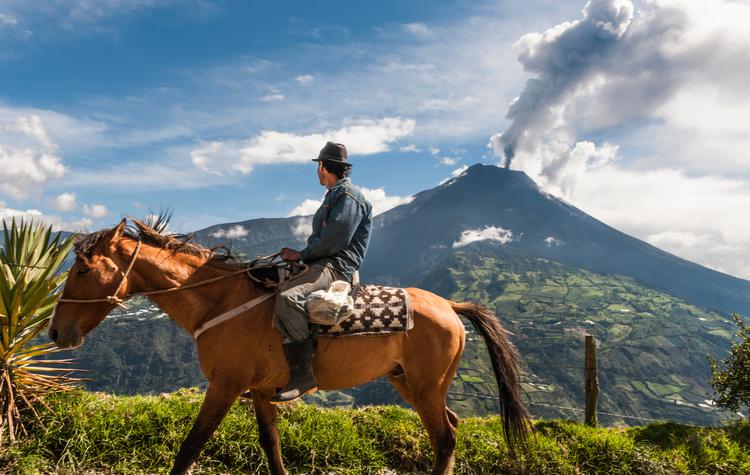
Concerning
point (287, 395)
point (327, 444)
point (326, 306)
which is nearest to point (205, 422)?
point (287, 395)

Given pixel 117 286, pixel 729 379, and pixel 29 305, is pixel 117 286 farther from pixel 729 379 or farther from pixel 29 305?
pixel 729 379

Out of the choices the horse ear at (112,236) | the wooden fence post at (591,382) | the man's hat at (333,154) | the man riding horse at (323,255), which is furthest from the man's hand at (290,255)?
the wooden fence post at (591,382)

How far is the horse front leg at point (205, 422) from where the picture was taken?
378 centimetres

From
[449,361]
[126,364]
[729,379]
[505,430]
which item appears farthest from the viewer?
[126,364]

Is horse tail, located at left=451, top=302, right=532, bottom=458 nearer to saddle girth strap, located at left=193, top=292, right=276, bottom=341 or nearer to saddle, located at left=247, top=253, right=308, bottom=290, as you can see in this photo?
saddle, located at left=247, top=253, right=308, bottom=290

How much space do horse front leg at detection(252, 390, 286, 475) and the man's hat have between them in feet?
8.40

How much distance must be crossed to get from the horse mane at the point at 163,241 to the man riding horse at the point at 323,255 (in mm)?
690

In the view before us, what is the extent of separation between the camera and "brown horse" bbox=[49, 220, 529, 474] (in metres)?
3.79

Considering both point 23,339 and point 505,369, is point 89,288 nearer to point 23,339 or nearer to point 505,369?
point 23,339

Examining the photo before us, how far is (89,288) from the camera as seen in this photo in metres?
3.77

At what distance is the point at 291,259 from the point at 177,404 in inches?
127

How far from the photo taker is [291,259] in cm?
441

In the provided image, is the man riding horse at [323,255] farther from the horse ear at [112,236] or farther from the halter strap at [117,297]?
the horse ear at [112,236]

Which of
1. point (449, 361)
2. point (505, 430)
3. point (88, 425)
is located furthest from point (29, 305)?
point (505, 430)
